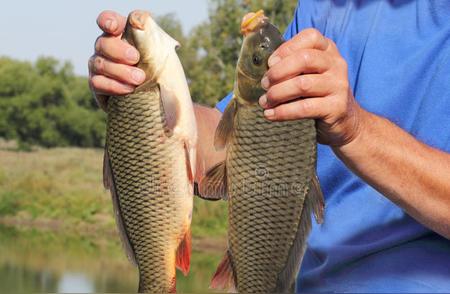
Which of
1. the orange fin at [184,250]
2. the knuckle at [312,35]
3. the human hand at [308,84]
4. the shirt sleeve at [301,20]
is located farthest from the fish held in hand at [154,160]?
the shirt sleeve at [301,20]

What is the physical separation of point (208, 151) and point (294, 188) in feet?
2.17

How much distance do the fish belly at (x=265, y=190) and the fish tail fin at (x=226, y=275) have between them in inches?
0.7

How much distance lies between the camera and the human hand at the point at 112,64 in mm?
2111

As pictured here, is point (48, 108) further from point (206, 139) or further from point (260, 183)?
point (260, 183)

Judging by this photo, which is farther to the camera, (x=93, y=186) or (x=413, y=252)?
(x=93, y=186)

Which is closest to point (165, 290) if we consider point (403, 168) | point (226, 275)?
point (226, 275)

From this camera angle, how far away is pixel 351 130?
194cm

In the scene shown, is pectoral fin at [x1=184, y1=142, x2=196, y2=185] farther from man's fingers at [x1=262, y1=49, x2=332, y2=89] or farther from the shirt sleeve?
the shirt sleeve

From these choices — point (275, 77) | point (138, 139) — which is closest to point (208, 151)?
point (138, 139)

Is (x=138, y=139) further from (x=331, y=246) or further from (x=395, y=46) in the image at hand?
(x=395, y=46)

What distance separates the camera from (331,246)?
8.28 feet

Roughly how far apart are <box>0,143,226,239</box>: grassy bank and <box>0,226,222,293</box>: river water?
0.55 metres

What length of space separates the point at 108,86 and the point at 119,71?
59mm

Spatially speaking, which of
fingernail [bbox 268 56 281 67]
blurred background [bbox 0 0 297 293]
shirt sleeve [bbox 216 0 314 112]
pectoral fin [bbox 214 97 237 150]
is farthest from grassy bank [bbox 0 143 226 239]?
fingernail [bbox 268 56 281 67]
